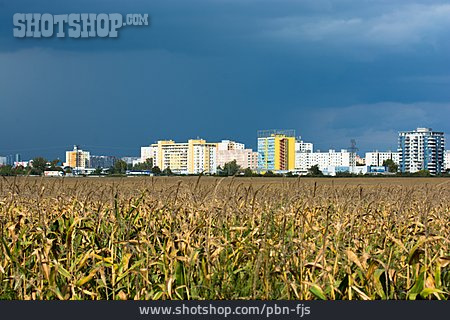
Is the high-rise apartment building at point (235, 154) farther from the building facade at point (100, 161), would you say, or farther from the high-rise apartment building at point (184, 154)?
the building facade at point (100, 161)

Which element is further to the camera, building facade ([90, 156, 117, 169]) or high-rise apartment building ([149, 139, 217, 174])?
high-rise apartment building ([149, 139, 217, 174])

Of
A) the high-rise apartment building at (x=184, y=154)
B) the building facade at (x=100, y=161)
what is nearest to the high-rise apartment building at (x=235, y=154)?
the high-rise apartment building at (x=184, y=154)

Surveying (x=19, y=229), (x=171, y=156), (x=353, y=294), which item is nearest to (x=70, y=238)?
(x=19, y=229)

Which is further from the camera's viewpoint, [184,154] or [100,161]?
[184,154]

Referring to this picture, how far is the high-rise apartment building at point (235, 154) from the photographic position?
16700 centimetres

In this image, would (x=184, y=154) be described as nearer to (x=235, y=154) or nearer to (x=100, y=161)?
(x=235, y=154)

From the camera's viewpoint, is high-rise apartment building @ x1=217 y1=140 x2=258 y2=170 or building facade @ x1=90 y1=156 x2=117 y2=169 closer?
building facade @ x1=90 y1=156 x2=117 y2=169

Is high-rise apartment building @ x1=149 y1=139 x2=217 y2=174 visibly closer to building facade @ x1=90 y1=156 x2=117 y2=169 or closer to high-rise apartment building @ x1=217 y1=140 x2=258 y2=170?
high-rise apartment building @ x1=217 y1=140 x2=258 y2=170

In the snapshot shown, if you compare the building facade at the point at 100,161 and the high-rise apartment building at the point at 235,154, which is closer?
the building facade at the point at 100,161

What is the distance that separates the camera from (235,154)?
171000 millimetres

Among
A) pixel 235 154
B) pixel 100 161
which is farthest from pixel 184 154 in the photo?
pixel 100 161

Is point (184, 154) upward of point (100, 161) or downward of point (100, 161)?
upward

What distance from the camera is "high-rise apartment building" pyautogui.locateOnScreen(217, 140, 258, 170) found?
167 m

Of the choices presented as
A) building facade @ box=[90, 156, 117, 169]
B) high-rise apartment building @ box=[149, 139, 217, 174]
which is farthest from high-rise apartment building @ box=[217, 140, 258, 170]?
building facade @ box=[90, 156, 117, 169]
